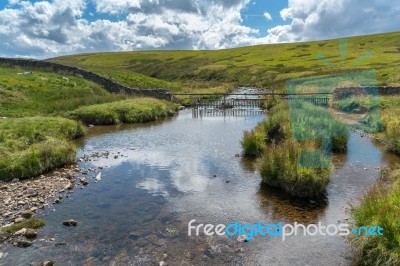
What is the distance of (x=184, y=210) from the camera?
14.4 metres

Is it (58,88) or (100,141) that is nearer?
(100,141)

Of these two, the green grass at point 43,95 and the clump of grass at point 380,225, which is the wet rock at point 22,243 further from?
the green grass at point 43,95

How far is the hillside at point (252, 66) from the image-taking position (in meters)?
75.1

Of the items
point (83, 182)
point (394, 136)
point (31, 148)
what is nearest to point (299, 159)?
point (83, 182)

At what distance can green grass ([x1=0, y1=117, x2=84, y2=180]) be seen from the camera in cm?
1830

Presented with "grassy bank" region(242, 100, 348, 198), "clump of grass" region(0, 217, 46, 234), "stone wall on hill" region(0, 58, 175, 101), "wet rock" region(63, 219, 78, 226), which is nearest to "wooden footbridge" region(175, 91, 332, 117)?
"stone wall on hill" region(0, 58, 175, 101)

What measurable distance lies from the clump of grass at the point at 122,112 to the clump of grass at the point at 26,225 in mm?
24416

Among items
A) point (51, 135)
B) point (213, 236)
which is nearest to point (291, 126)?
point (213, 236)

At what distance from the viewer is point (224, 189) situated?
16.7 meters

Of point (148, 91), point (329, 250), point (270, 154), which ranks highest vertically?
point (148, 91)

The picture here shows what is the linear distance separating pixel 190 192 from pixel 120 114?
24.3 metres

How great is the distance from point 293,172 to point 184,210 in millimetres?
4864

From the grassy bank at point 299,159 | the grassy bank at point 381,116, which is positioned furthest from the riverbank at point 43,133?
the grassy bank at point 381,116

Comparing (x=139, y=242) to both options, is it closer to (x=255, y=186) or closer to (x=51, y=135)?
(x=255, y=186)
